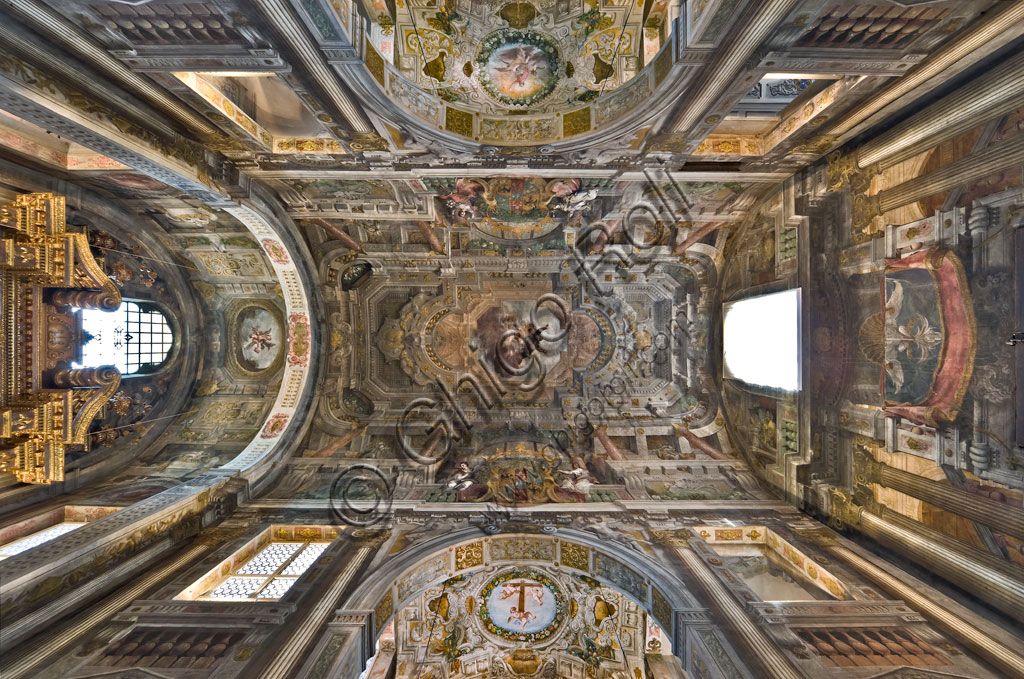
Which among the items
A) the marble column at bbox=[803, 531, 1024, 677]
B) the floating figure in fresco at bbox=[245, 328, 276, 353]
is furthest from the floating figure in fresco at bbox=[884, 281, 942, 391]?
the floating figure in fresco at bbox=[245, 328, 276, 353]

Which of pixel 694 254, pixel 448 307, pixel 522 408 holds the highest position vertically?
pixel 694 254

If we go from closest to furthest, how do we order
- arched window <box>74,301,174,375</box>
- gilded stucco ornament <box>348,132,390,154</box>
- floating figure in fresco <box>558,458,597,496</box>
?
gilded stucco ornament <box>348,132,390,154</box> → arched window <box>74,301,174,375</box> → floating figure in fresco <box>558,458,597,496</box>

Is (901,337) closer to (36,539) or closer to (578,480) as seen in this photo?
(578,480)

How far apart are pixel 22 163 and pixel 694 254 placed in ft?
49.9

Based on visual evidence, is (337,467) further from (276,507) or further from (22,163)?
(22,163)

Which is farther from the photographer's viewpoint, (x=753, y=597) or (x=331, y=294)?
(x=331, y=294)

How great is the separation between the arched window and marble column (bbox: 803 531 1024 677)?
636 inches

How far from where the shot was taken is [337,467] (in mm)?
10992

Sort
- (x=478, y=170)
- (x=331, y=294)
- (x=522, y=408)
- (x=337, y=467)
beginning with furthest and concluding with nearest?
(x=522, y=408)
(x=331, y=294)
(x=337, y=467)
(x=478, y=170)

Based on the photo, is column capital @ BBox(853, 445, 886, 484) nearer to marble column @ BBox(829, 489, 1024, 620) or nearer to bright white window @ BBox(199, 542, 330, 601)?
marble column @ BBox(829, 489, 1024, 620)

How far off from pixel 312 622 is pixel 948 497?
1034cm

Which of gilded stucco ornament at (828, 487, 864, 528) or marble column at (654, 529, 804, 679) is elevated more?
gilded stucco ornament at (828, 487, 864, 528)

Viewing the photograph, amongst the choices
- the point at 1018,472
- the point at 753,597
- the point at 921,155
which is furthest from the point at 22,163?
the point at 1018,472

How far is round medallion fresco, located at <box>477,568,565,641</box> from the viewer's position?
9828 mm
